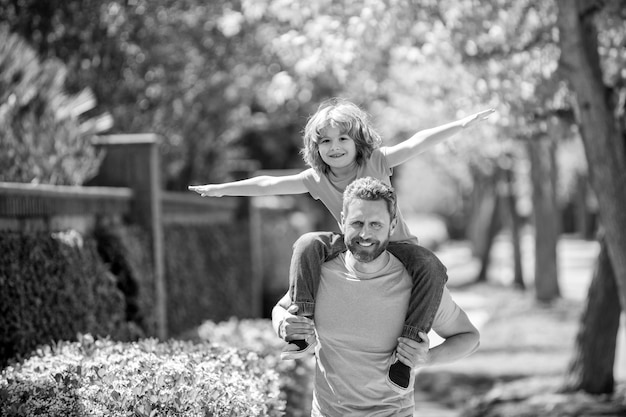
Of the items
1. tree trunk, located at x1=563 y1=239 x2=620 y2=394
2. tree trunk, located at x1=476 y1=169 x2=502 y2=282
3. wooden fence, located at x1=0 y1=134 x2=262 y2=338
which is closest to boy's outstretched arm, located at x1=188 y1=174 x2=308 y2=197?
wooden fence, located at x1=0 y1=134 x2=262 y2=338

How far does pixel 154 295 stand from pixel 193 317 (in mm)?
1833

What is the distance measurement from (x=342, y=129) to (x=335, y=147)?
8 centimetres

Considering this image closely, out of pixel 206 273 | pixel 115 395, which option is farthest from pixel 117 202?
pixel 115 395

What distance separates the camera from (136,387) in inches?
145

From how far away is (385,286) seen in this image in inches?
142

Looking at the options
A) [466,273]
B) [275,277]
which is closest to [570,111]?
[275,277]

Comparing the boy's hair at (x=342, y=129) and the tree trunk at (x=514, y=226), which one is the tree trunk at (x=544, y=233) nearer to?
the tree trunk at (x=514, y=226)

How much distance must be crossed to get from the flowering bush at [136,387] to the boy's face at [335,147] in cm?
105

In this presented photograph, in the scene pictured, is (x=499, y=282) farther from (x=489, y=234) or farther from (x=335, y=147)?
(x=335, y=147)

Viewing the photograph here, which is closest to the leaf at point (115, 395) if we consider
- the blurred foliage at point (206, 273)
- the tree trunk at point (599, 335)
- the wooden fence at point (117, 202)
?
the wooden fence at point (117, 202)

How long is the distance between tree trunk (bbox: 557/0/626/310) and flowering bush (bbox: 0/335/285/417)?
13.6 feet

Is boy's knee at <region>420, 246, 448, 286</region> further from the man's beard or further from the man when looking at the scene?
the man's beard

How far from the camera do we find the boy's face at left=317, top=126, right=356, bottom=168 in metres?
3.89

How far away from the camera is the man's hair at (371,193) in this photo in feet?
11.5
